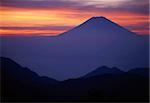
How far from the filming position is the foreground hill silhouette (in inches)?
196

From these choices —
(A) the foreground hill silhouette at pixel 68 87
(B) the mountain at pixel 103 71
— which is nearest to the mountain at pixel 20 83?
(A) the foreground hill silhouette at pixel 68 87

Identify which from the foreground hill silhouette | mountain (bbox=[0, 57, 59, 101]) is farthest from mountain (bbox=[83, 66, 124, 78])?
mountain (bbox=[0, 57, 59, 101])

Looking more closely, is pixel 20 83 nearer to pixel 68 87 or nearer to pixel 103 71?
pixel 68 87

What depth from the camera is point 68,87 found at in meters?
5.11

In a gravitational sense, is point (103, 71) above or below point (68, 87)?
above

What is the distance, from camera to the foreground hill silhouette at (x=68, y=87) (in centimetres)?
498

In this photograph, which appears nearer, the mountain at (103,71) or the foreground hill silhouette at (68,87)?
the foreground hill silhouette at (68,87)

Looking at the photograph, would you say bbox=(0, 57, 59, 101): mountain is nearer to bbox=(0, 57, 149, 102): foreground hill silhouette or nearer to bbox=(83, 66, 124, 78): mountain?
bbox=(0, 57, 149, 102): foreground hill silhouette

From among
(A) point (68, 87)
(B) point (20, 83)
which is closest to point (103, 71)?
(A) point (68, 87)

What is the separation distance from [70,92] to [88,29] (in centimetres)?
123

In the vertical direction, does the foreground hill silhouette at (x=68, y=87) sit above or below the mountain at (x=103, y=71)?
below

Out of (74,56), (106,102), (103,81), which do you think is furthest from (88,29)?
(106,102)

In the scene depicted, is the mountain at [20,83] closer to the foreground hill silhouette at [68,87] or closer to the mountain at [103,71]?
the foreground hill silhouette at [68,87]

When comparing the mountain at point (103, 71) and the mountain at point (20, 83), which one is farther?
the mountain at point (103, 71)
